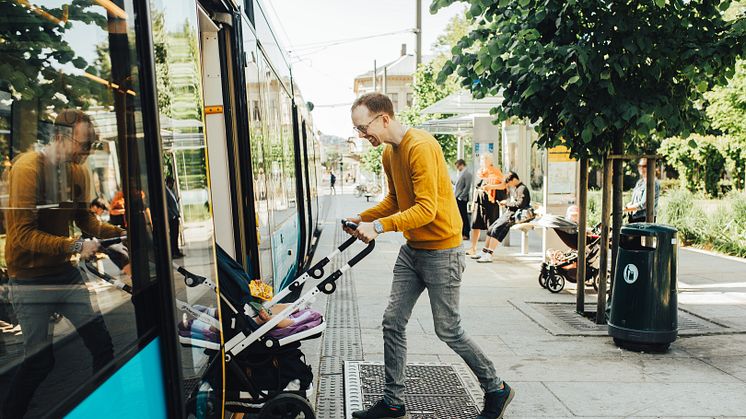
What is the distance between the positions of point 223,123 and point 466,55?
2.87 m

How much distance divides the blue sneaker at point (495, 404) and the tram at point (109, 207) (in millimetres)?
1743

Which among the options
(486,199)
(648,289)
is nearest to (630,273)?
(648,289)

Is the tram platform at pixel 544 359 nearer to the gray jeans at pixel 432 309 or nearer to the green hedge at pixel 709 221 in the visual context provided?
the gray jeans at pixel 432 309

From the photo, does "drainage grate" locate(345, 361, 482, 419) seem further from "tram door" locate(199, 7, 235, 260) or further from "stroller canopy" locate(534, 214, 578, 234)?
"stroller canopy" locate(534, 214, 578, 234)

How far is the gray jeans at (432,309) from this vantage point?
4.22m

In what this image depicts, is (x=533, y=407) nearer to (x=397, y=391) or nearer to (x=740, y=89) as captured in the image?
(x=397, y=391)

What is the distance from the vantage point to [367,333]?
6.75m

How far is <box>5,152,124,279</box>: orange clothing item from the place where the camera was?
6.25ft

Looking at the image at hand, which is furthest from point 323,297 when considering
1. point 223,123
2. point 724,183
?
point 724,183

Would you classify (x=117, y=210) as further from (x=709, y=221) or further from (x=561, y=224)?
(x=709, y=221)

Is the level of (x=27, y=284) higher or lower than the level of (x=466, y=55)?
lower

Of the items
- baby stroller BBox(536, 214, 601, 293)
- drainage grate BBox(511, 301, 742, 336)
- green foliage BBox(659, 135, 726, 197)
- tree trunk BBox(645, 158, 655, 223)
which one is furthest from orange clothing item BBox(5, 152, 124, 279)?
green foliage BBox(659, 135, 726, 197)

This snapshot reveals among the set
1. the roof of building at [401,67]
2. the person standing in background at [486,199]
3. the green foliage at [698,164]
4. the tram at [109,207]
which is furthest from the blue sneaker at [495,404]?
the roof of building at [401,67]

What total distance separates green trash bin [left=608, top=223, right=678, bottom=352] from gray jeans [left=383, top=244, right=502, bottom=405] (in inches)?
87.0
